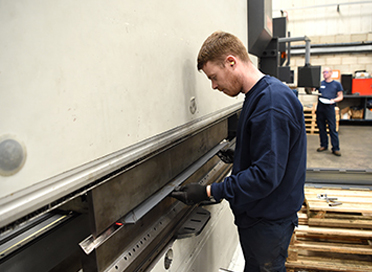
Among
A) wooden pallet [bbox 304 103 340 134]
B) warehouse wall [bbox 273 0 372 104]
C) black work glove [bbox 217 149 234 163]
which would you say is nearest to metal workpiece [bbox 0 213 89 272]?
black work glove [bbox 217 149 234 163]

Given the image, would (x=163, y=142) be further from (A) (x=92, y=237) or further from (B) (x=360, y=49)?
(B) (x=360, y=49)

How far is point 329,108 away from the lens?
513cm

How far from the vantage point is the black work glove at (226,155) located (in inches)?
75.2

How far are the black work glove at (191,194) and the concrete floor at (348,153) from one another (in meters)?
3.93

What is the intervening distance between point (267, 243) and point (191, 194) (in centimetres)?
50

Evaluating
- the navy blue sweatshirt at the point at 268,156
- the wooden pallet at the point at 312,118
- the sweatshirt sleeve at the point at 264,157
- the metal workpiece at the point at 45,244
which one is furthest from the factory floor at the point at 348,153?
the metal workpiece at the point at 45,244

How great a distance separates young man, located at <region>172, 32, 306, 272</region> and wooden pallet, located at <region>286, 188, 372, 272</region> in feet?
3.31

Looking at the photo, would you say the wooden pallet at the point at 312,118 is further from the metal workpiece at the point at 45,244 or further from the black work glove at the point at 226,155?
the metal workpiece at the point at 45,244

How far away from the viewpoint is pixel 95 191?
826 mm

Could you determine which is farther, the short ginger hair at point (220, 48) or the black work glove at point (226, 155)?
the black work glove at point (226, 155)

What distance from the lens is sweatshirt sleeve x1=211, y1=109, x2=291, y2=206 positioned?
111 centimetres

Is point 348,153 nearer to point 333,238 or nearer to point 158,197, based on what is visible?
point 333,238

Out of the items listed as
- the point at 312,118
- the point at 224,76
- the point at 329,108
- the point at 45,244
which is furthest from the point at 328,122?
the point at 45,244

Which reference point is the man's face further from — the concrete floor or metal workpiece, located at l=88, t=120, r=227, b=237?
the concrete floor
